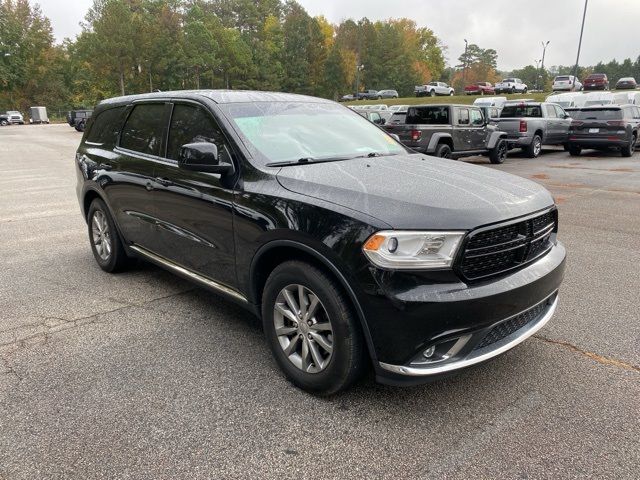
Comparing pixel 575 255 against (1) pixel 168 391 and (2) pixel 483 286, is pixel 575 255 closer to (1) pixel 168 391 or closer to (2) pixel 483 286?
(2) pixel 483 286

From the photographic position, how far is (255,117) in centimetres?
362

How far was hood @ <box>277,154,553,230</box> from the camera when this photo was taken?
2496 millimetres

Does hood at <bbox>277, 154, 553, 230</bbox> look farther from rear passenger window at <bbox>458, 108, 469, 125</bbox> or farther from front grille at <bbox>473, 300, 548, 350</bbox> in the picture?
rear passenger window at <bbox>458, 108, 469, 125</bbox>

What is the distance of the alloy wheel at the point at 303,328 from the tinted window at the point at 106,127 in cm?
284

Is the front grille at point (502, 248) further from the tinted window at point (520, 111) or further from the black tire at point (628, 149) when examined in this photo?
the black tire at point (628, 149)

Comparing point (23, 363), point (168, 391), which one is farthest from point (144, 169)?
point (168, 391)

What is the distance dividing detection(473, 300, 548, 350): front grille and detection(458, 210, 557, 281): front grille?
0.92ft

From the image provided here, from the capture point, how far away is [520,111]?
17.5 metres

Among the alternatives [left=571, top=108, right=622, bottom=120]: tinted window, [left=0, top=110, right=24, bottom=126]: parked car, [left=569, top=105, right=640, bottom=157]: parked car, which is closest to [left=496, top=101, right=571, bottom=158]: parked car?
[left=569, top=105, right=640, bottom=157]: parked car

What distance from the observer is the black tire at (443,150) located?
13.3 m

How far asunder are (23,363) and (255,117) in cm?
232

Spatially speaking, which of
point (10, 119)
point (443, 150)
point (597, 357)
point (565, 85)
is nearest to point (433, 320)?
point (597, 357)

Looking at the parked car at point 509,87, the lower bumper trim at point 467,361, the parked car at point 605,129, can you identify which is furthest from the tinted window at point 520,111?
the parked car at point 509,87

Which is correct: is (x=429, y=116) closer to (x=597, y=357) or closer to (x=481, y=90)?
(x=597, y=357)
